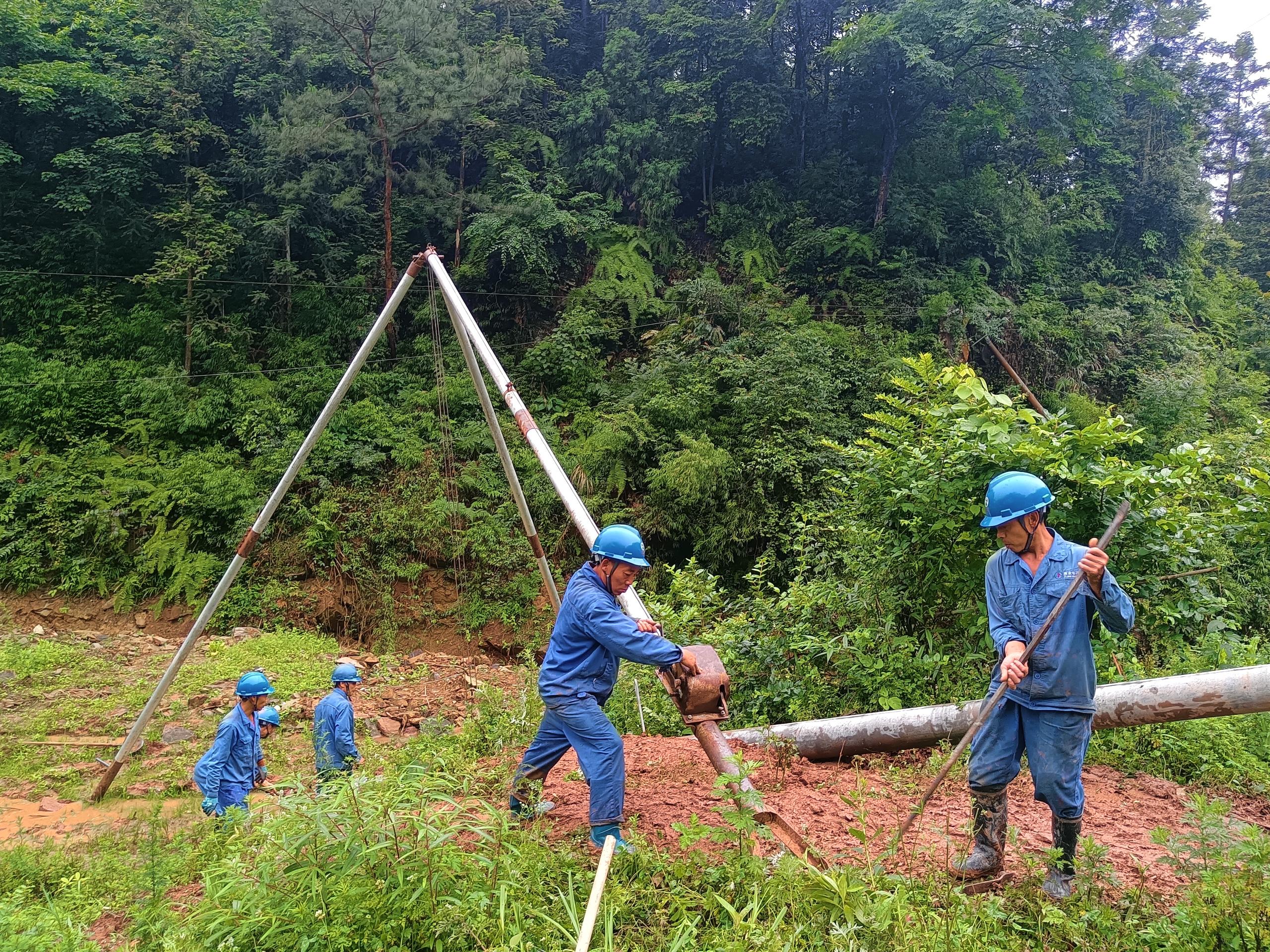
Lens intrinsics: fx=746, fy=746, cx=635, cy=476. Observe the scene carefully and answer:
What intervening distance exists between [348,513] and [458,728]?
7.51 metres

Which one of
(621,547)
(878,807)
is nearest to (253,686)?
(621,547)

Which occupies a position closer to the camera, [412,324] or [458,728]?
[458,728]

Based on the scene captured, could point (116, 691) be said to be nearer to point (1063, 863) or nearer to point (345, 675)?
point (345, 675)

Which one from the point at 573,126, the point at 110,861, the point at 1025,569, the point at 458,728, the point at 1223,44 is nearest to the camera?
the point at 1025,569

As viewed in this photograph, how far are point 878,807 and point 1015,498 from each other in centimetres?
208

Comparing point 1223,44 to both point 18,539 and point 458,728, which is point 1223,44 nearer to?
Result: point 458,728

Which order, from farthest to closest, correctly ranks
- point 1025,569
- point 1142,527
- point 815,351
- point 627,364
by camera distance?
point 627,364 → point 815,351 → point 1142,527 → point 1025,569

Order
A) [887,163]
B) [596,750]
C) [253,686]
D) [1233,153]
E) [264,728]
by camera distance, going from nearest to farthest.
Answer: [596,750]
[253,686]
[264,728]
[887,163]
[1233,153]

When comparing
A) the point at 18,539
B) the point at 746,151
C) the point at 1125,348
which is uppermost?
the point at 746,151

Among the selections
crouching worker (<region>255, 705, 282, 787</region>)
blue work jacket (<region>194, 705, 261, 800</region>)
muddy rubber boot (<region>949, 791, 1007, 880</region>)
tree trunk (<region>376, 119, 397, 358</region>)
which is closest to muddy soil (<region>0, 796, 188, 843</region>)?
crouching worker (<region>255, 705, 282, 787</region>)

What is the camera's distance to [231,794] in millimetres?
5367

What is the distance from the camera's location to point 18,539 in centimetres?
1266

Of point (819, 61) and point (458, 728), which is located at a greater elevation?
point (819, 61)

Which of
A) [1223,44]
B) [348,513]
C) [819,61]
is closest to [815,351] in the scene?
[348,513]
